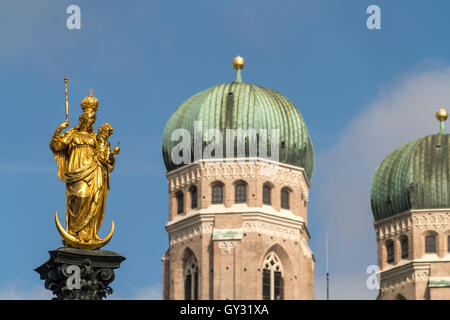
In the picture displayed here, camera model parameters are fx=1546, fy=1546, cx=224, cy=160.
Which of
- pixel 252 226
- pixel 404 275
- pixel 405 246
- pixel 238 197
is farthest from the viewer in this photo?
pixel 405 246

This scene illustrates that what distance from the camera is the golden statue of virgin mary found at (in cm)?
2947

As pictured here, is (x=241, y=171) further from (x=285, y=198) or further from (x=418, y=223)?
(x=418, y=223)

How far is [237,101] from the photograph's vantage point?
301 ft

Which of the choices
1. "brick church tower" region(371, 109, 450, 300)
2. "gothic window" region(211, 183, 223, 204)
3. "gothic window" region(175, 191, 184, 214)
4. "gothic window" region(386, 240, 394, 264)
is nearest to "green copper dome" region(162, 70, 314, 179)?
"gothic window" region(175, 191, 184, 214)

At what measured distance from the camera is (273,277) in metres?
90.1

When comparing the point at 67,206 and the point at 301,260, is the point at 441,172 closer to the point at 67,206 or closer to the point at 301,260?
the point at 301,260

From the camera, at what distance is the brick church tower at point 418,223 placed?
9488 centimetres

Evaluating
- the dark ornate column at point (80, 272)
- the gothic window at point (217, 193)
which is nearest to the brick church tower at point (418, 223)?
the gothic window at point (217, 193)

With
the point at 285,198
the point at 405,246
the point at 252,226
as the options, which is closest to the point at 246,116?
the point at 285,198

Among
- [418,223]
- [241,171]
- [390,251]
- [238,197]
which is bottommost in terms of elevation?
[390,251]

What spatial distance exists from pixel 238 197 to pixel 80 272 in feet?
203

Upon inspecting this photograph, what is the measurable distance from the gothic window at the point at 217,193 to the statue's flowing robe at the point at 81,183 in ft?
200

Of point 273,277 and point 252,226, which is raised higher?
point 252,226
